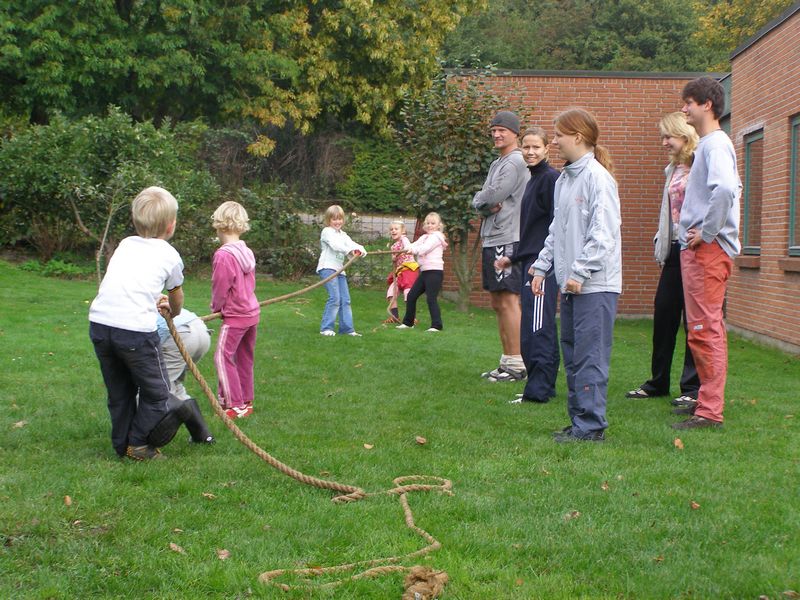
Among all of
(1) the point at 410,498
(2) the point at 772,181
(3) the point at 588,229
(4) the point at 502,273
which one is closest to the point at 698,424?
(3) the point at 588,229

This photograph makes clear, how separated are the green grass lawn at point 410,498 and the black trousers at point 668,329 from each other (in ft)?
0.97

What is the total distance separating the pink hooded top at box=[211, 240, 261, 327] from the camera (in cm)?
683

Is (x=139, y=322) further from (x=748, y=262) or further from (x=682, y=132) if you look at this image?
(x=748, y=262)

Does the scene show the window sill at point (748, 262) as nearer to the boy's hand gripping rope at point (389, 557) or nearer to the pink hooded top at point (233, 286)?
the pink hooded top at point (233, 286)

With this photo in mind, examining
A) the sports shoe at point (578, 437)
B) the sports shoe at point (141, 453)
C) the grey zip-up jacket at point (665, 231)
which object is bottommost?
the sports shoe at point (578, 437)

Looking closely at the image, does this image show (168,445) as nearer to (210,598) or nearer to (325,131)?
(210,598)

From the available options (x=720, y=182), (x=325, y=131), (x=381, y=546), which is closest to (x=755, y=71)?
(x=720, y=182)

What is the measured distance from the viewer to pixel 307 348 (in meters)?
10.9

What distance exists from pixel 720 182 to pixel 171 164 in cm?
1517

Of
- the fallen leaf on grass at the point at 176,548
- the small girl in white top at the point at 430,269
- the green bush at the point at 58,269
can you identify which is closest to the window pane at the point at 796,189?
the small girl in white top at the point at 430,269

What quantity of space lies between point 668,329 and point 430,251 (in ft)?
18.9

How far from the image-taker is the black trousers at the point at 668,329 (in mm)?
7539

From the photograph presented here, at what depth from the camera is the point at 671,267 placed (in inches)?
301

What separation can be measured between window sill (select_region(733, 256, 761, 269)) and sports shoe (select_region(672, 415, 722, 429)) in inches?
297
